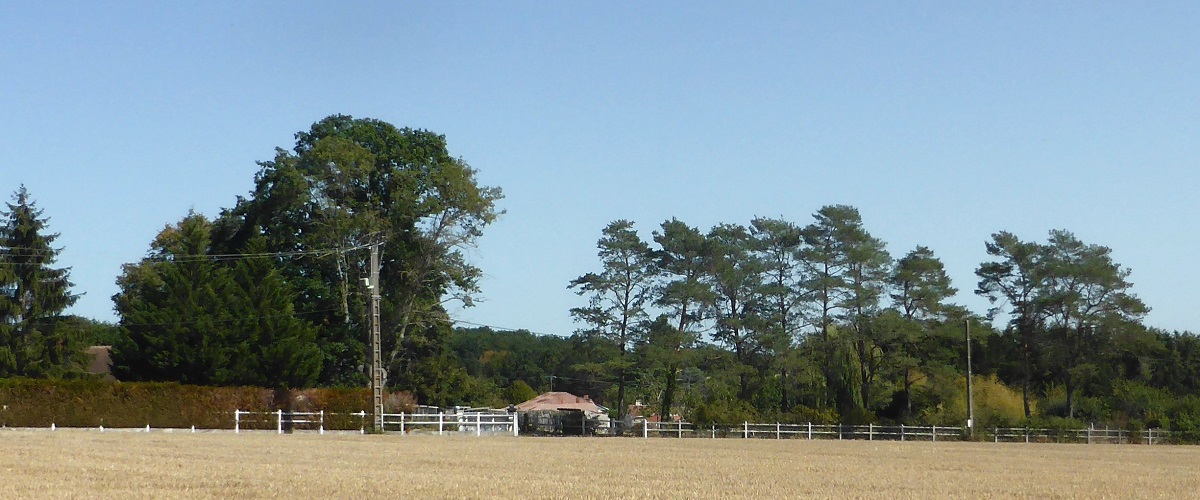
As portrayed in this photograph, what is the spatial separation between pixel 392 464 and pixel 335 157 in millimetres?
38347

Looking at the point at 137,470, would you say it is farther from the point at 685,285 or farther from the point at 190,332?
the point at 685,285

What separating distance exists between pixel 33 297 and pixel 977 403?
50.0 m

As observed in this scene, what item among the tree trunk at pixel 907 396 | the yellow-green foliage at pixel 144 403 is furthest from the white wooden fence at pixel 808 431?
the yellow-green foliage at pixel 144 403

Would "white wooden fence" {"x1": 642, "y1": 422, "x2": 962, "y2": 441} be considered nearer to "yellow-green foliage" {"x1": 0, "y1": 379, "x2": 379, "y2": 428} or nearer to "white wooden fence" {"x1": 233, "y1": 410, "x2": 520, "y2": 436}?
"white wooden fence" {"x1": 233, "y1": 410, "x2": 520, "y2": 436}

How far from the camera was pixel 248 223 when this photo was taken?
6306cm

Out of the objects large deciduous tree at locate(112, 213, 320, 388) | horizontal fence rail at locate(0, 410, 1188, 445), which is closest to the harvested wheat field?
large deciduous tree at locate(112, 213, 320, 388)

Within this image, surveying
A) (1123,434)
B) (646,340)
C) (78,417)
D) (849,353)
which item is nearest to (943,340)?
(849,353)

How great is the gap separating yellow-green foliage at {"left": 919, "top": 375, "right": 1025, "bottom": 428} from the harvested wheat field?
32.1 meters

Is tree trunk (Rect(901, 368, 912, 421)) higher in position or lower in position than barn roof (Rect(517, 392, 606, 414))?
higher

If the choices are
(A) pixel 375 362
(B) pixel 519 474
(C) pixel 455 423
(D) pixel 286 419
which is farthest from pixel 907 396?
(B) pixel 519 474

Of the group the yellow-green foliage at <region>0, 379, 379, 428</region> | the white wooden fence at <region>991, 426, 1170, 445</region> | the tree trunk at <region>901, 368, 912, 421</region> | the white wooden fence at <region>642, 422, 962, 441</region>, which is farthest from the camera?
the tree trunk at <region>901, 368, 912, 421</region>

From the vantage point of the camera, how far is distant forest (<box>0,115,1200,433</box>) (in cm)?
5800

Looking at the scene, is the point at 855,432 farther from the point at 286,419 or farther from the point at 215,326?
the point at 215,326

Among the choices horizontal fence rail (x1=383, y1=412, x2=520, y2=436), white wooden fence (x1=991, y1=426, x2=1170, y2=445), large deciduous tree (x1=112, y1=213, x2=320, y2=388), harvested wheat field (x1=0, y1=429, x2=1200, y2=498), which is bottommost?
white wooden fence (x1=991, y1=426, x2=1170, y2=445)
